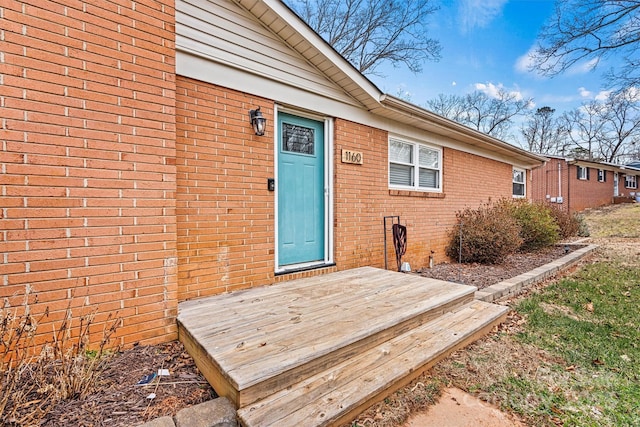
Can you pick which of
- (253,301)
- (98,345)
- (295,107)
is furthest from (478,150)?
(98,345)

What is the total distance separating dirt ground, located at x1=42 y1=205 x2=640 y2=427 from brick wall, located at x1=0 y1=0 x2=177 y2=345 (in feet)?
1.00

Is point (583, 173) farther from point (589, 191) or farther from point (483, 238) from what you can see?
point (483, 238)

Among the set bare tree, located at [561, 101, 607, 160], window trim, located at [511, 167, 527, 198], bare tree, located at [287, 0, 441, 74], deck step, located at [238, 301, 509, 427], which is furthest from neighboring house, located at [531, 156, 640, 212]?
deck step, located at [238, 301, 509, 427]

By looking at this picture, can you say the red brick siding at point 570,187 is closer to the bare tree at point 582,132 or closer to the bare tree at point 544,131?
the bare tree at point 582,132

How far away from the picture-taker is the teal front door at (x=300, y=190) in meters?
4.17

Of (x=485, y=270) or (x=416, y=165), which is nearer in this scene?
(x=485, y=270)

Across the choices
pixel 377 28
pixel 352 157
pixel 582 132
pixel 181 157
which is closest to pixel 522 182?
pixel 352 157

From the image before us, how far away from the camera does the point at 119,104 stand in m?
2.40

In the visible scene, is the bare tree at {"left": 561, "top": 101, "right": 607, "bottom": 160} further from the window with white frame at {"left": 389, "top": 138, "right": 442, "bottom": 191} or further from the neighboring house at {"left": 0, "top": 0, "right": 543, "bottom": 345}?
the neighboring house at {"left": 0, "top": 0, "right": 543, "bottom": 345}

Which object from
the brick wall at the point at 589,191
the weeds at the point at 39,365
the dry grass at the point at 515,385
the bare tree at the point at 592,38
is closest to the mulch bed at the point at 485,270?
the dry grass at the point at 515,385

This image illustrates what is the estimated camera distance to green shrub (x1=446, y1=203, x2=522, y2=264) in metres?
6.30

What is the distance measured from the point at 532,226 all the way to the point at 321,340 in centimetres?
802

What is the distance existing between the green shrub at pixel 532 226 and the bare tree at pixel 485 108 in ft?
63.1

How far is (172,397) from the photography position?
1938 mm
